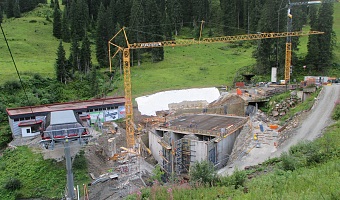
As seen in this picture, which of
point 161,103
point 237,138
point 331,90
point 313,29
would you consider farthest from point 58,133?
point 313,29

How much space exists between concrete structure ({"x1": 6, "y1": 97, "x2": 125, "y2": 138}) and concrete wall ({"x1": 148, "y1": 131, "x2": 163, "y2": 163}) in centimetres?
703

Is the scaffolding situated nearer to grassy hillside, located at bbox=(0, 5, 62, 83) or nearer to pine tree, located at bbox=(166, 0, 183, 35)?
grassy hillside, located at bbox=(0, 5, 62, 83)

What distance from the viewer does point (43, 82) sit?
4825cm

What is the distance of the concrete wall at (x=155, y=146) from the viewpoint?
30.8m

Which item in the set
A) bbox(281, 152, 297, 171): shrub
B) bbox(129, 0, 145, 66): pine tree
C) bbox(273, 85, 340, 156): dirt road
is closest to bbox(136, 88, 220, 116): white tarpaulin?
bbox(273, 85, 340, 156): dirt road

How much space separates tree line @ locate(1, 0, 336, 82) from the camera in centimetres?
4997

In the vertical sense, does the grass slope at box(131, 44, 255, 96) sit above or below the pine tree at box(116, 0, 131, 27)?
below

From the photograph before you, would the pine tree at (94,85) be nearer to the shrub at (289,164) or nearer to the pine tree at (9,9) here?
the shrub at (289,164)

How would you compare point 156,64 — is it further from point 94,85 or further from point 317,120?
point 317,120

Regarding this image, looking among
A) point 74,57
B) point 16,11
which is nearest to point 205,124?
point 74,57

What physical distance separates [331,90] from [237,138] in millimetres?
14063

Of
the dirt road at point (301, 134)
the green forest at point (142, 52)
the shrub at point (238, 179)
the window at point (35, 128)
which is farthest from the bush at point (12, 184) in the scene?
Answer: the shrub at point (238, 179)

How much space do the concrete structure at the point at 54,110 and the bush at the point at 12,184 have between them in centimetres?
654

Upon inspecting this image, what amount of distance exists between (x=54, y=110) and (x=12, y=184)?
11566 mm
